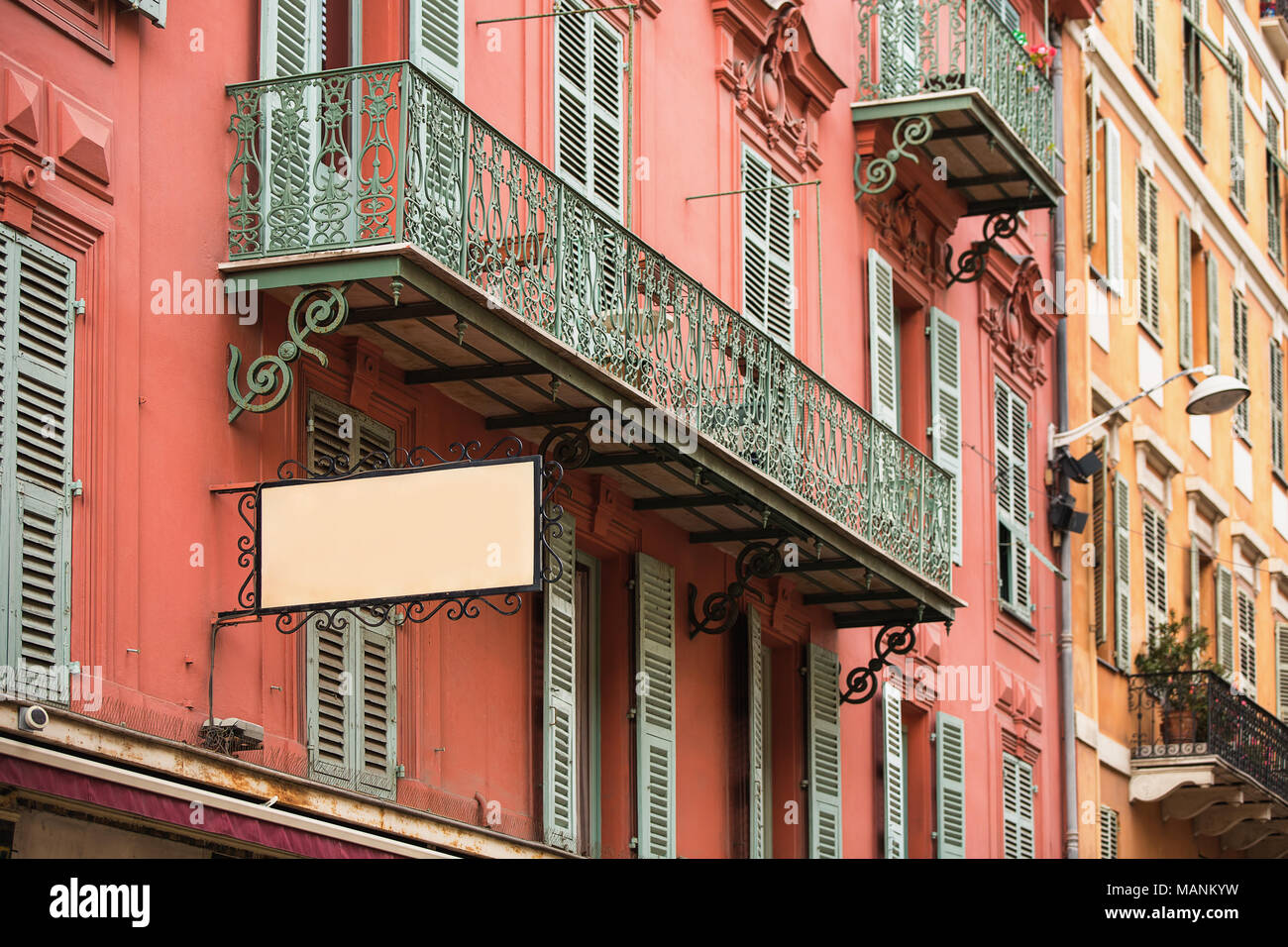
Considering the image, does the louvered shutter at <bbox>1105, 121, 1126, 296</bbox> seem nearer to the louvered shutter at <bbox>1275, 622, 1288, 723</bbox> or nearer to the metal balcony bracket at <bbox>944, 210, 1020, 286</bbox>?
the metal balcony bracket at <bbox>944, 210, 1020, 286</bbox>

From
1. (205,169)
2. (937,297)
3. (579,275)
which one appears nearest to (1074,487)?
(937,297)

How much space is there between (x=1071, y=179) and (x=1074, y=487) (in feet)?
9.86

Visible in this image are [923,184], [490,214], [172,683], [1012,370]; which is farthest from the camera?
[1012,370]

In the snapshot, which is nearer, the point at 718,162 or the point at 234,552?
the point at 234,552

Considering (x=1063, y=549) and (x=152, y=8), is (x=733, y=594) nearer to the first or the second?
(x=152, y=8)

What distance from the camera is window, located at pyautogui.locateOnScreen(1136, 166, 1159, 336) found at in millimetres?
29547

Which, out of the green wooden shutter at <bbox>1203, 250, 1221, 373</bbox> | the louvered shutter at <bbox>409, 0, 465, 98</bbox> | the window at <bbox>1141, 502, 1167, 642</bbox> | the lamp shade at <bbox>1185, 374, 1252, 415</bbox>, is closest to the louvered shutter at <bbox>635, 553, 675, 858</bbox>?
the louvered shutter at <bbox>409, 0, 465, 98</bbox>

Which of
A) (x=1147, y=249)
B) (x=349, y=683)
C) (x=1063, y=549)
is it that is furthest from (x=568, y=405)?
(x=1147, y=249)

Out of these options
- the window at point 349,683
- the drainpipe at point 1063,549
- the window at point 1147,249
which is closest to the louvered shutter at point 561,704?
the window at point 349,683

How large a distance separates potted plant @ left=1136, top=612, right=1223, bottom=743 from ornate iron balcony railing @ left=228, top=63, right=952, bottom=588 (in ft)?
28.5

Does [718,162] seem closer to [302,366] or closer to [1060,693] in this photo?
[302,366]

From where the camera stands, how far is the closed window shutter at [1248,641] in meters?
31.7

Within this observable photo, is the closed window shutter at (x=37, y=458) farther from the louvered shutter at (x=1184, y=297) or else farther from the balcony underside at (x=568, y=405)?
the louvered shutter at (x=1184, y=297)

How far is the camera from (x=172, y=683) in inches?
507
